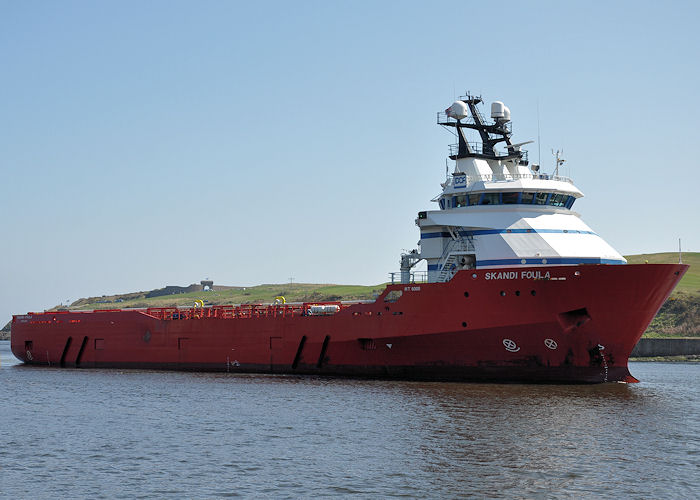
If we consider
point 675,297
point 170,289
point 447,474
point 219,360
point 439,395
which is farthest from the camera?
point 170,289

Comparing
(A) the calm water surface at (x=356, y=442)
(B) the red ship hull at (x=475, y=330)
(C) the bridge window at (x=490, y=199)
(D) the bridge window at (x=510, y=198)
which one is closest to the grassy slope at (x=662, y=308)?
(B) the red ship hull at (x=475, y=330)

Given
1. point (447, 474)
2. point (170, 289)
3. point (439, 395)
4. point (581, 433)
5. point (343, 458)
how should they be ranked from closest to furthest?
point (447, 474), point (343, 458), point (581, 433), point (439, 395), point (170, 289)

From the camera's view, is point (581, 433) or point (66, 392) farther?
point (66, 392)

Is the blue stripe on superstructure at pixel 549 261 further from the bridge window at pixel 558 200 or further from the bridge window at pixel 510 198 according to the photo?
the bridge window at pixel 558 200

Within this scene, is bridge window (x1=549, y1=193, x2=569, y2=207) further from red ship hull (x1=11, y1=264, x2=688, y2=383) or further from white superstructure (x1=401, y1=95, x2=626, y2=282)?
red ship hull (x1=11, y1=264, x2=688, y2=383)

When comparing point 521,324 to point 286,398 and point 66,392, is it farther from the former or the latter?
point 66,392

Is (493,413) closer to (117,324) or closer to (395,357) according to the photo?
(395,357)

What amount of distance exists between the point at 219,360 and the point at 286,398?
416 inches

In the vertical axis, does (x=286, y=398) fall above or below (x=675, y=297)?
below

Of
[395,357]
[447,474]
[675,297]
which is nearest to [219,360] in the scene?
[395,357]

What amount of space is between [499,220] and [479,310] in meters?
4.20

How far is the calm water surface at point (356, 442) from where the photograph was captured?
48.8 feet

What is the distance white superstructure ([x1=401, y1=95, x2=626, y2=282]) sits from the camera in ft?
92.2

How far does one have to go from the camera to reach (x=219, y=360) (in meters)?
35.3
